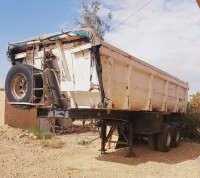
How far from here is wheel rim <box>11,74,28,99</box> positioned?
5820mm

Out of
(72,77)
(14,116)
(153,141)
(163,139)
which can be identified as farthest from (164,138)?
(14,116)

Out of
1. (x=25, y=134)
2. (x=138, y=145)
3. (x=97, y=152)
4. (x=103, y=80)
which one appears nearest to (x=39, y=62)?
(x=103, y=80)

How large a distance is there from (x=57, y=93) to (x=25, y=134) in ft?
23.2

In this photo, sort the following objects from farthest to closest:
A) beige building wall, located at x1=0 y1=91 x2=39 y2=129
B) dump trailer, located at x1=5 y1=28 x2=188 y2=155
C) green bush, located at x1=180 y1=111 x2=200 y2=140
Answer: beige building wall, located at x1=0 y1=91 x2=39 y2=129
green bush, located at x1=180 y1=111 x2=200 y2=140
dump trailer, located at x1=5 y1=28 x2=188 y2=155

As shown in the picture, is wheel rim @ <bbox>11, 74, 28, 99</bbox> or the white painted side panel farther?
wheel rim @ <bbox>11, 74, 28, 99</bbox>

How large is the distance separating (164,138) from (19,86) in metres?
5.09

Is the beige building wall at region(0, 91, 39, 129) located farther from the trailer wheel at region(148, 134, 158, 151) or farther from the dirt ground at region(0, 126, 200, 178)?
the trailer wheel at region(148, 134, 158, 151)

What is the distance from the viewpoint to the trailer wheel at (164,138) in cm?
809

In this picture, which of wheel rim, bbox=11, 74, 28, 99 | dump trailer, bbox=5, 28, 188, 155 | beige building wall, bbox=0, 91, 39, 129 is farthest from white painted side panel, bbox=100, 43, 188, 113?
beige building wall, bbox=0, 91, 39, 129

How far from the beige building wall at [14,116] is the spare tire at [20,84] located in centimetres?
749

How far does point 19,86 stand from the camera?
19.5ft

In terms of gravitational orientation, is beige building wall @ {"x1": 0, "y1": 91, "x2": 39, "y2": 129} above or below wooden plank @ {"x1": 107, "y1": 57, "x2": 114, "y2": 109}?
below

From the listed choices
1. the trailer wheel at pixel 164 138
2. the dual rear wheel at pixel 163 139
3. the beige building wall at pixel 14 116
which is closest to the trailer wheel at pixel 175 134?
the dual rear wheel at pixel 163 139

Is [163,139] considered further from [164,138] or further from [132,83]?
[132,83]
